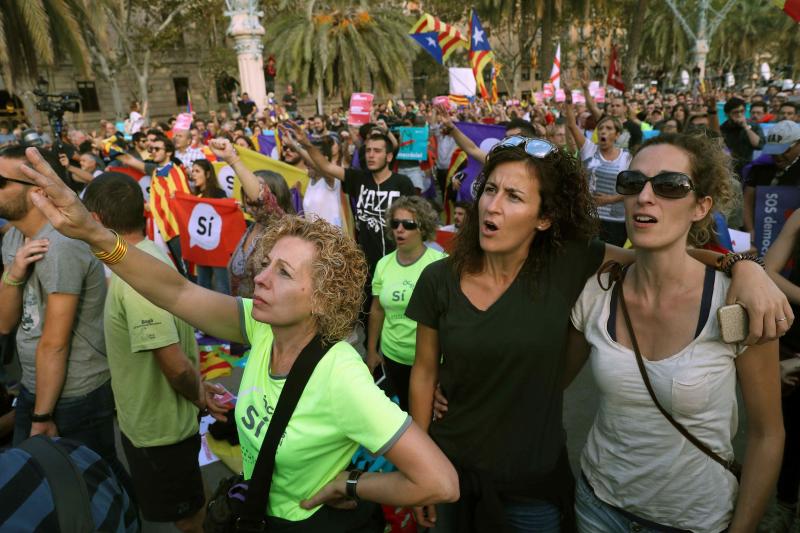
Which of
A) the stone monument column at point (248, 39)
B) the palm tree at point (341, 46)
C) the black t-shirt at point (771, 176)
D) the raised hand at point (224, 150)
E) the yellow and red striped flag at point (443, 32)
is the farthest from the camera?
the palm tree at point (341, 46)

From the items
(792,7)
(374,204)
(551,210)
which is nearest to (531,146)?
(551,210)

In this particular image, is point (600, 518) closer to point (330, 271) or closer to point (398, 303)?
point (330, 271)

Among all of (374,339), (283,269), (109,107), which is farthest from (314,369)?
(109,107)

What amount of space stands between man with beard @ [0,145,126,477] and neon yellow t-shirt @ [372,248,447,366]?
1516mm

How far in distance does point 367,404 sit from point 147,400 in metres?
1.40

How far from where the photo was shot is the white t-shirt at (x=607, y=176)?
16.7ft

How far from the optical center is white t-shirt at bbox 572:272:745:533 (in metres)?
1.54

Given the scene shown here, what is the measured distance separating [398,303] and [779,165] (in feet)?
10.8

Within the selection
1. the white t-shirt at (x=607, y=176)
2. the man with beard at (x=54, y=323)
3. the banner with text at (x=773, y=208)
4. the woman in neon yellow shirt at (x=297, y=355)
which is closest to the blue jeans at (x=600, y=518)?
the woman in neon yellow shirt at (x=297, y=355)

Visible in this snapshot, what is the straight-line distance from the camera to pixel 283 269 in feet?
5.50

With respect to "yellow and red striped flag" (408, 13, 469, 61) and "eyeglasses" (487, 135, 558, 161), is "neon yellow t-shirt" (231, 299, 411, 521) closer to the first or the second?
"eyeglasses" (487, 135, 558, 161)

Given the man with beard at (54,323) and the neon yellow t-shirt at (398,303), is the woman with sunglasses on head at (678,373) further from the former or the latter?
the man with beard at (54,323)

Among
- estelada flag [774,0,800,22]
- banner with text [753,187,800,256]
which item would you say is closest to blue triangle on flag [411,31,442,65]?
estelada flag [774,0,800,22]

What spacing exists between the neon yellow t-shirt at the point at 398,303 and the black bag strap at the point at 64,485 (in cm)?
200
